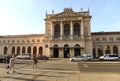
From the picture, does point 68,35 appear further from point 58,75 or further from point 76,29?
point 58,75

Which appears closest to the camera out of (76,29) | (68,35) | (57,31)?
(68,35)

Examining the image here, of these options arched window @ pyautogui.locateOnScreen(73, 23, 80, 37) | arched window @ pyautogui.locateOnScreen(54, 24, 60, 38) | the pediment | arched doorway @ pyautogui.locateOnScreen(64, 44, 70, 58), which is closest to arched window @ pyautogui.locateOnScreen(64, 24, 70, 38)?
arched window @ pyautogui.locateOnScreen(73, 23, 80, 37)

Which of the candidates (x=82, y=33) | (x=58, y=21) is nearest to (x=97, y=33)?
(x=82, y=33)

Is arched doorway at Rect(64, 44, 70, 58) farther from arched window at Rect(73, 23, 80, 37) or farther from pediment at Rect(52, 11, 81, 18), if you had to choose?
pediment at Rect(52, 11, 81, 18)

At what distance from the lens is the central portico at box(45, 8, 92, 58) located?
6781 centimetres

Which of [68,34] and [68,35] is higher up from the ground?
[68,34]

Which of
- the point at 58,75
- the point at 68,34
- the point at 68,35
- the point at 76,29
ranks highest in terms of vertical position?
the point at 76,29

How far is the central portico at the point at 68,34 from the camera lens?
67812 mm

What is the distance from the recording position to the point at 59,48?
6869 cm

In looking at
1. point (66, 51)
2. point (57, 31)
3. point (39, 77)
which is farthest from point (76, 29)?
point (39, 77)

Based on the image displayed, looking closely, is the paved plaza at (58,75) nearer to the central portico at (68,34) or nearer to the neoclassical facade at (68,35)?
the neoclassical facade at (68,35)

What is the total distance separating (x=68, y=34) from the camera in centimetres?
7075

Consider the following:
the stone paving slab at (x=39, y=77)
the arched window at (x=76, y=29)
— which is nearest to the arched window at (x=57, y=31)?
the arched window at (x=76, y=29)

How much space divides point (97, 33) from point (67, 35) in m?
20.6
